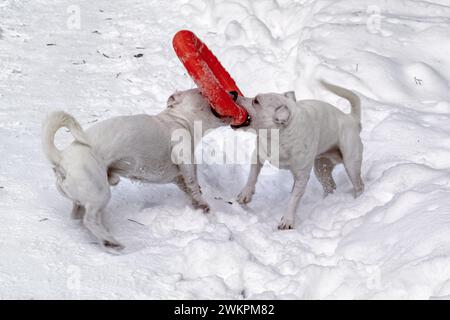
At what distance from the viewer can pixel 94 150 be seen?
144 inches

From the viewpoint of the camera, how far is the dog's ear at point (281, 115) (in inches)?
156

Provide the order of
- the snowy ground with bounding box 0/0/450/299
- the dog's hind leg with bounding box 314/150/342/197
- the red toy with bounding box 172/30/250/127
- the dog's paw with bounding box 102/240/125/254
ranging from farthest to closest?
the dog's hind leg with bounding box 314/150/342/197
the red toy with bounding box 172/30/250/127
the dog's paw with bounding box 102/240/125/254
the snowy ground with bounding box 0/0/450/299

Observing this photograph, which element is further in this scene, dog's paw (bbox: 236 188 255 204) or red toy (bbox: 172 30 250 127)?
dog's paw (bbox: 236 188 255 204)

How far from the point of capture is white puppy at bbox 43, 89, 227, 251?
351 cm

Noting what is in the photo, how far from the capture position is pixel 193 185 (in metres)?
4.20

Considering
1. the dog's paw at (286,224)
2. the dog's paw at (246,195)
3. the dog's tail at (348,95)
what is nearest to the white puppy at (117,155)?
the dog's paw at (246,195)

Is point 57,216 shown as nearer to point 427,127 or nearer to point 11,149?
point 11,149

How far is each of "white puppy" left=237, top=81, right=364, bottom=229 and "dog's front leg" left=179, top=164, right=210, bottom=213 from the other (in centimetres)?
31

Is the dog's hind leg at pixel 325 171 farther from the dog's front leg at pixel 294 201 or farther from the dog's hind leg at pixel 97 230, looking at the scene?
the dog's hind leg at pixel 97 230

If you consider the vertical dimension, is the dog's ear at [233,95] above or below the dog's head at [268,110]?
above

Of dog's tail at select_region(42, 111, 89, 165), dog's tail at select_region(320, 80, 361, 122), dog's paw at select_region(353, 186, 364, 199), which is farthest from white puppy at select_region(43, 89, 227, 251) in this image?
dog's paw at select_region(353, 186, 364, 199)

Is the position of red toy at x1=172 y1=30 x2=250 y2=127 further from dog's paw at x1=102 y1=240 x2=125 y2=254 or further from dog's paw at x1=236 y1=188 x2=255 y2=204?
dog's paw at x1=102 y1=240 x2=125 y2=254

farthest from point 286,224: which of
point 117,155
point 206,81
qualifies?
point 117,155
